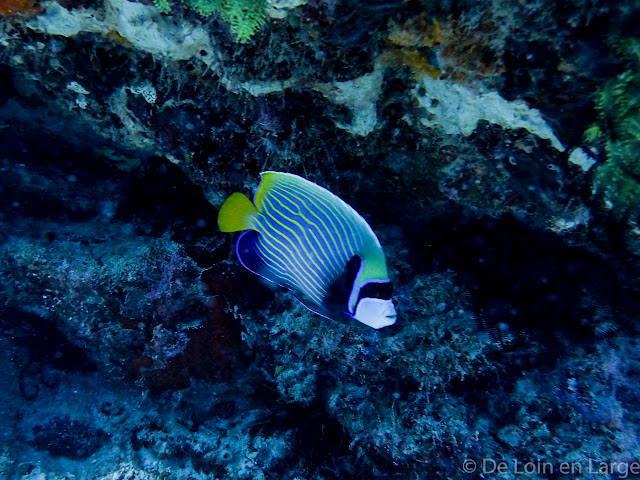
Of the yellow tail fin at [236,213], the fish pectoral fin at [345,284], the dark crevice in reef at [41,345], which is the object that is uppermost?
the yellow tail fin at [236,213]

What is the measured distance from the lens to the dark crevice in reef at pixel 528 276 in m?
2.44

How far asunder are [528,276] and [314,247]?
68.1 inches

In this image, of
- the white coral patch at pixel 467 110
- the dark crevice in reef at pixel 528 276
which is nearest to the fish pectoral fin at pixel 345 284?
the white coral patch at pixel 467 110

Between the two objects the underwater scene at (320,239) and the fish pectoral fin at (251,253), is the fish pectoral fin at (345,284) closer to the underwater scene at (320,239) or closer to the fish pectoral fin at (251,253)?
the underwater scene at (320,239)

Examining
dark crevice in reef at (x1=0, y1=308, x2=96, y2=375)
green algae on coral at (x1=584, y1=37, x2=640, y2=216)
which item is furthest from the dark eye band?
dark crevice in reef at (x1=0, y1=308, x2=96, y2=375)

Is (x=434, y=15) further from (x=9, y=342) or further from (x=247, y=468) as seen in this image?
(x=9, y=342)

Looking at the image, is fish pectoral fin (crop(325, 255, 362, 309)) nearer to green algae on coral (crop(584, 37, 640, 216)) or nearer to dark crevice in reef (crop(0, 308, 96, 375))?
green algae on coral (crop(584, 37, 640, 216))

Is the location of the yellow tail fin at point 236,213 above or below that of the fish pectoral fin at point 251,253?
above

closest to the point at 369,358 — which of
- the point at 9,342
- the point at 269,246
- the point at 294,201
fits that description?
the point at 269,246

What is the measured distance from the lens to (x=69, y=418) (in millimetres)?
3145

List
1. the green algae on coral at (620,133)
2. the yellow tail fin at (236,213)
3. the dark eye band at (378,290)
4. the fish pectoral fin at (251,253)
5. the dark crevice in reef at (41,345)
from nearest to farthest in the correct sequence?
the green algae on coral at (620,133) → the dark eye band at (378,290) → the yellow tail fin at (236,213) → the fish pectoral fin at (251,253) → the dark crevice in reef at (41,345)

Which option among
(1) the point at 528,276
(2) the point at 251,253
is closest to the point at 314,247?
(2) the point at 251,253

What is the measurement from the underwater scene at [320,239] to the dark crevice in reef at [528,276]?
2 cm

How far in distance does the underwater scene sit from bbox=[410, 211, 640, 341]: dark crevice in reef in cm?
2
